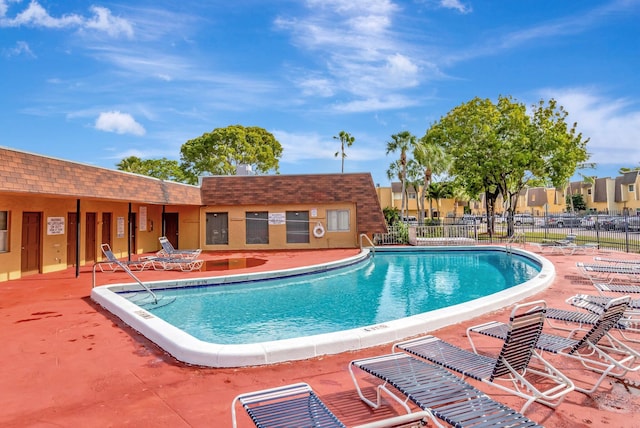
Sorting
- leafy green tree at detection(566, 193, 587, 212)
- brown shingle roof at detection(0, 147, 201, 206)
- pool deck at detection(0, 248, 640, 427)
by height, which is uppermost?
leafy green tree at detection(566, 193, 587, 212)

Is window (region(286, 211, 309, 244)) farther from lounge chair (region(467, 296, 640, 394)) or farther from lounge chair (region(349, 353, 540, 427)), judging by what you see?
lounge chair (region(349, 353, 540, 427))

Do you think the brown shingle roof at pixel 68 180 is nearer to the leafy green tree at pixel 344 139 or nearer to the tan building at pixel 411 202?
the leafy green tree at pixel 344 139

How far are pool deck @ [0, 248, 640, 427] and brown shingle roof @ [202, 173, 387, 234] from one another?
14552mm

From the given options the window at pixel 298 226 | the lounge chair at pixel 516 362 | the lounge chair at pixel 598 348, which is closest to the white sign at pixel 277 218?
the window at pixel 298 226

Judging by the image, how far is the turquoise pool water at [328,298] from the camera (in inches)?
308

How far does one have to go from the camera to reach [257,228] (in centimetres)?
2203

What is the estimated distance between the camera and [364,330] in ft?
19.1

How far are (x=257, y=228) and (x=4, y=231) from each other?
38.7ft

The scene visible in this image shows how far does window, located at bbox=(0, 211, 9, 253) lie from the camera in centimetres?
1200

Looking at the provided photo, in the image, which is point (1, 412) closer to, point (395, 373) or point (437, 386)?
point (395, 373)

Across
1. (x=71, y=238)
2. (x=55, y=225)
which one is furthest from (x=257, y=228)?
(x=55, y=225)

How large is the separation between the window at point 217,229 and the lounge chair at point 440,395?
1876 cm

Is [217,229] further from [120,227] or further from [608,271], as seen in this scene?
[608,271]

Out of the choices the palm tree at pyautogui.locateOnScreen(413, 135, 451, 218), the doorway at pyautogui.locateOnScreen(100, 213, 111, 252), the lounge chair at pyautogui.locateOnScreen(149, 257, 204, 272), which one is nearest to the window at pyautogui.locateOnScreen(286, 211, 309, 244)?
the lounge chair at pyautogui.locateOnScreen(149, 257, 204, 272)
